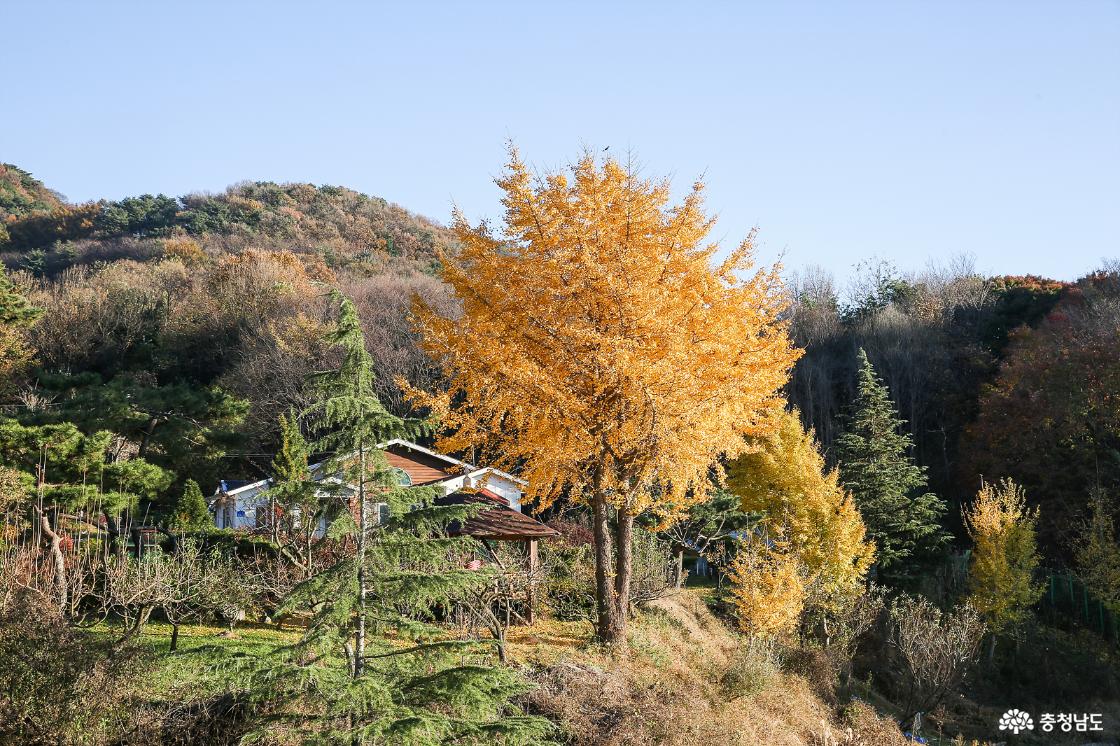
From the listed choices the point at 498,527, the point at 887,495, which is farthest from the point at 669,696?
the point at 887,495

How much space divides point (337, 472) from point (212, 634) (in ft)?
29.1

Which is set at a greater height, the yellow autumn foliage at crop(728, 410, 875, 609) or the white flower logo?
the yellow autumn foliage at crop(728, 410, 875, 609)

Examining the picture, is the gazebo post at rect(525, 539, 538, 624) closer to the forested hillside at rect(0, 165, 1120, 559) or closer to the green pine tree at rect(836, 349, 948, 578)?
the forested hillside at rect(0, 165, 1120, 559)

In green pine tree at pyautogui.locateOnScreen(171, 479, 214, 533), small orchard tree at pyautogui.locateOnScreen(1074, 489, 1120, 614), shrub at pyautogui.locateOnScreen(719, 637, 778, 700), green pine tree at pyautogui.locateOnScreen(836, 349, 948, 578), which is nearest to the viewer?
shrub at pyautogui.locateOnScreen(719, 637, 778, 700)

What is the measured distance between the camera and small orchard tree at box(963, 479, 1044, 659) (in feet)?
79.0

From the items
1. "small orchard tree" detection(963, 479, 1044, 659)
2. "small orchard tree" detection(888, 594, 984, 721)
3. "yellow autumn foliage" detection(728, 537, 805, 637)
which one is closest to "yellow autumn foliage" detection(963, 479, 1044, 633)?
"small orchard tree" detection(963, 479, 1044, 659)

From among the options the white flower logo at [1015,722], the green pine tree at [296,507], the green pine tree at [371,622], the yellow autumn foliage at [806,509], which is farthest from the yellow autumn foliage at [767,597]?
the green pine tree at [371,622]

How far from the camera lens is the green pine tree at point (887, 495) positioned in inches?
1093

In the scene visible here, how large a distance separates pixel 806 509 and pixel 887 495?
698 cm

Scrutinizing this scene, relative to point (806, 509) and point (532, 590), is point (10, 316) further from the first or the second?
point (806, 509)

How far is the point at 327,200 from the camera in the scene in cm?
7781

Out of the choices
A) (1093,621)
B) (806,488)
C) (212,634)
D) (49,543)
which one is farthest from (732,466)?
(49,543)

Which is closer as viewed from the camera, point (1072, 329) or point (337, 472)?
point (337, 472)

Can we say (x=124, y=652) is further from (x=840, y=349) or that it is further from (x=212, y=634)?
(x=840, y=349)
